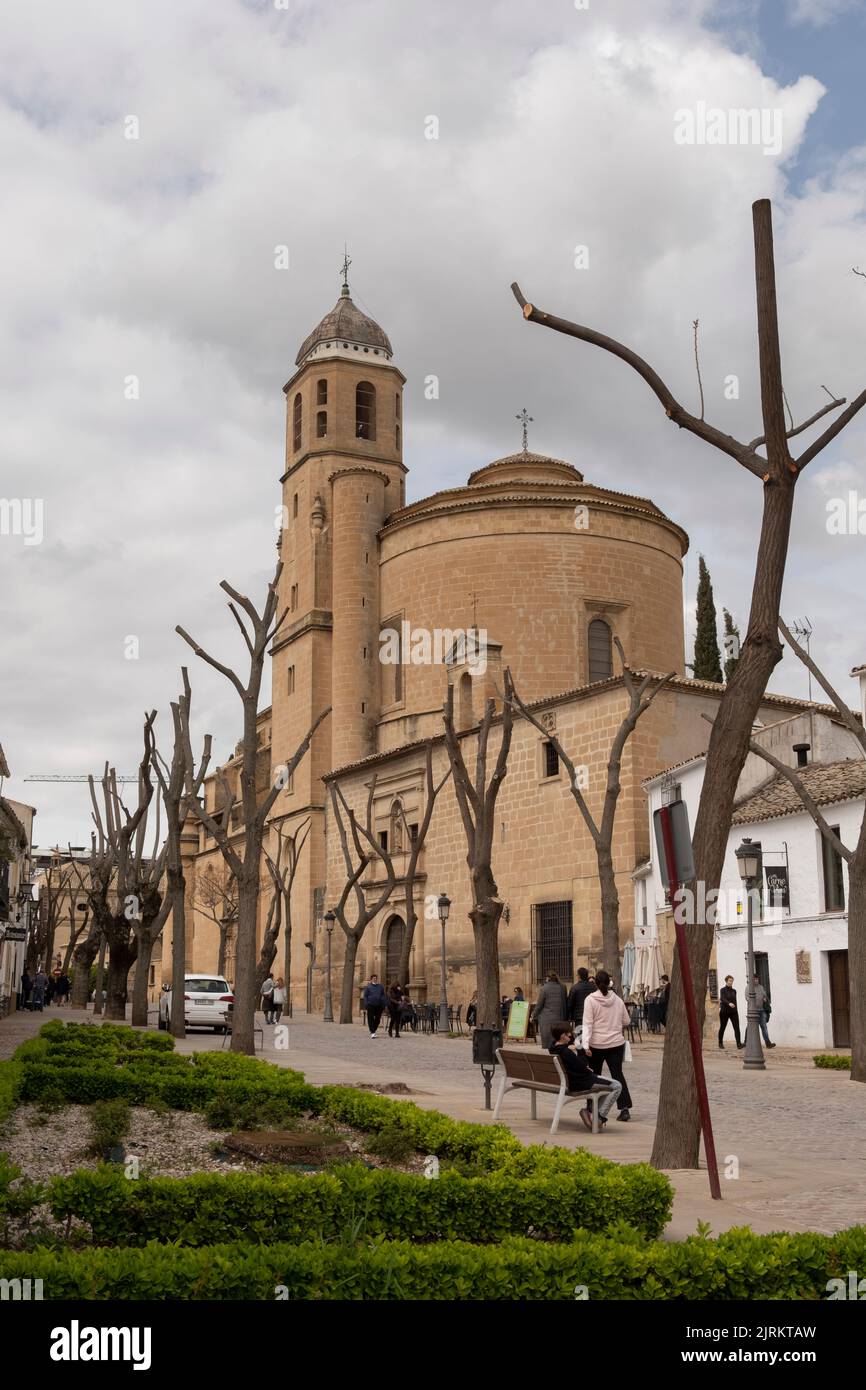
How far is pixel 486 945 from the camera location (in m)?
25.1

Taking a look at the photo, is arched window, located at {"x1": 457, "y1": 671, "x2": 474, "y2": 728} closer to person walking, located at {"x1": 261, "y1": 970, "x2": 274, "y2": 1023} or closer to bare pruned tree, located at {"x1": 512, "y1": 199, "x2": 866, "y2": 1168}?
person walking, located at {"x1": 261, "y1": 970, "x2": 274, "y2": 1023}

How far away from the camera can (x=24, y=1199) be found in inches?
250

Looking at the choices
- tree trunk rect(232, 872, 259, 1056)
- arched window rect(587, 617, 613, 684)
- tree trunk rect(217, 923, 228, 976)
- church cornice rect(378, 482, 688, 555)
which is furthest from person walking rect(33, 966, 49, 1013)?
tree trunk rect(232, 872, 259, 1056)

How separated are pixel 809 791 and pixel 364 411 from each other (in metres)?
34.2

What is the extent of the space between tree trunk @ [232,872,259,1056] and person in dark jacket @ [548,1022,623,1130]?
9.11 metres

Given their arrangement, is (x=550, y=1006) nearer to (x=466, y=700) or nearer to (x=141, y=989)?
(x=141, y=989)

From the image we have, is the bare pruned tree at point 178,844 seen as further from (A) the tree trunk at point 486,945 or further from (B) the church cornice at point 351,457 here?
(B) the church cornice at point 351,457

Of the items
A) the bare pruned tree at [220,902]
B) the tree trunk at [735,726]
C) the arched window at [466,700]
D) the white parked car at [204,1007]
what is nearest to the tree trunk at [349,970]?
the white parked car at [204,1007]

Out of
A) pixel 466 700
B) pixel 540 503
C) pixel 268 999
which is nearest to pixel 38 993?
pixel 268 999

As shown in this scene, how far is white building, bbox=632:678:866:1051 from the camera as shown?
2730 cm
